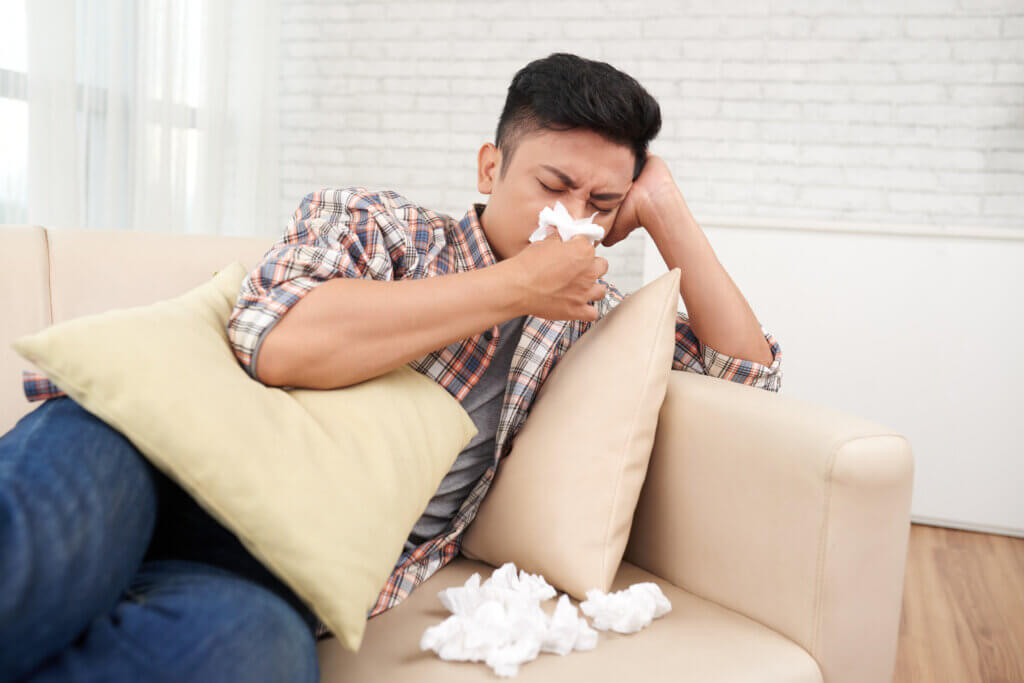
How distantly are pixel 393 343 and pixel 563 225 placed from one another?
0.35 meters

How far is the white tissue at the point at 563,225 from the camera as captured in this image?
3.68 ft

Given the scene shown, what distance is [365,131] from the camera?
140 inches

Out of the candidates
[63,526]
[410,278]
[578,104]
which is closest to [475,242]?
[410,278]

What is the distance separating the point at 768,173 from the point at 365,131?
186 cm

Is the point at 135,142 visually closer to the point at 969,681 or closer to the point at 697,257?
the point at 697,257

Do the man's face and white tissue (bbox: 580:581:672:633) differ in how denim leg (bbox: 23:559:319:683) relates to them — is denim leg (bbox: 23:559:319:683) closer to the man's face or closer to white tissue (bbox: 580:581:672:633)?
white tissue (bbox: 580:581:672:633)

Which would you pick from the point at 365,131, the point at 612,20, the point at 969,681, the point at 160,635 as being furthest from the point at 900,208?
the point at 160,635

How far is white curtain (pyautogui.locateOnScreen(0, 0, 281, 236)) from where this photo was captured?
221cm

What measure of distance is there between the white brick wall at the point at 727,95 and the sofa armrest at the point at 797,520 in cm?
216

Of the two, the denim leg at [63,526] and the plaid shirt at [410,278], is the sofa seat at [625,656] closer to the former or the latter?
the plaid shirt at [410,278]

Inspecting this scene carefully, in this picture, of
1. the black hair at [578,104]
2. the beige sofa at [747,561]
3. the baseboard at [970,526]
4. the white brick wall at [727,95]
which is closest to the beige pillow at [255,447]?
the beige sofa at [747,561]

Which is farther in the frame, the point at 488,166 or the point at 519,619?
the point at 488,166

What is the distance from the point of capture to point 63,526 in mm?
615

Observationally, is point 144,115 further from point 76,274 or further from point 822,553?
point 822,553
